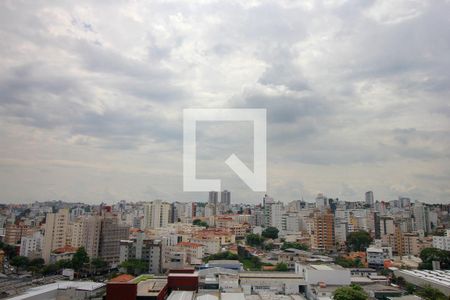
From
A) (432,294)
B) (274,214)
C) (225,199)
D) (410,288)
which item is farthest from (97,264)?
(225,199)

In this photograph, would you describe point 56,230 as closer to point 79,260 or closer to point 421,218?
point 79,260

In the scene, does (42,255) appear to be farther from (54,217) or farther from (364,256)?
(364,256)

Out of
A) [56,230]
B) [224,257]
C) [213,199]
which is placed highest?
[213,199]

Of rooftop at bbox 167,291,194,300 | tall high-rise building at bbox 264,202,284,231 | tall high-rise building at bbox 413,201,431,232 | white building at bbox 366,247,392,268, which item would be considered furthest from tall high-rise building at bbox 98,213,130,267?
tall high-rise building at bbox 413,201,431,232

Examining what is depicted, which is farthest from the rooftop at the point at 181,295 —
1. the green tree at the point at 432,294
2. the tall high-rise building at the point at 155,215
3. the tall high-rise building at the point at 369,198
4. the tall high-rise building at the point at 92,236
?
the tall high-rise building at the point at 369,198

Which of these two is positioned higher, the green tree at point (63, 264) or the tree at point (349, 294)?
the tree at point (349, 294)

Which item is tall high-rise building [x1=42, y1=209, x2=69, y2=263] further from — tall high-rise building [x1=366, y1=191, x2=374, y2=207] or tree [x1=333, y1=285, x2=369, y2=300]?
tall high-rise building [x1=366, y1=191, x2=374, y2=207]

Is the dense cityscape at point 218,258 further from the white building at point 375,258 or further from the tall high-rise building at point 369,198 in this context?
the tall high-rise building at point 369,198
